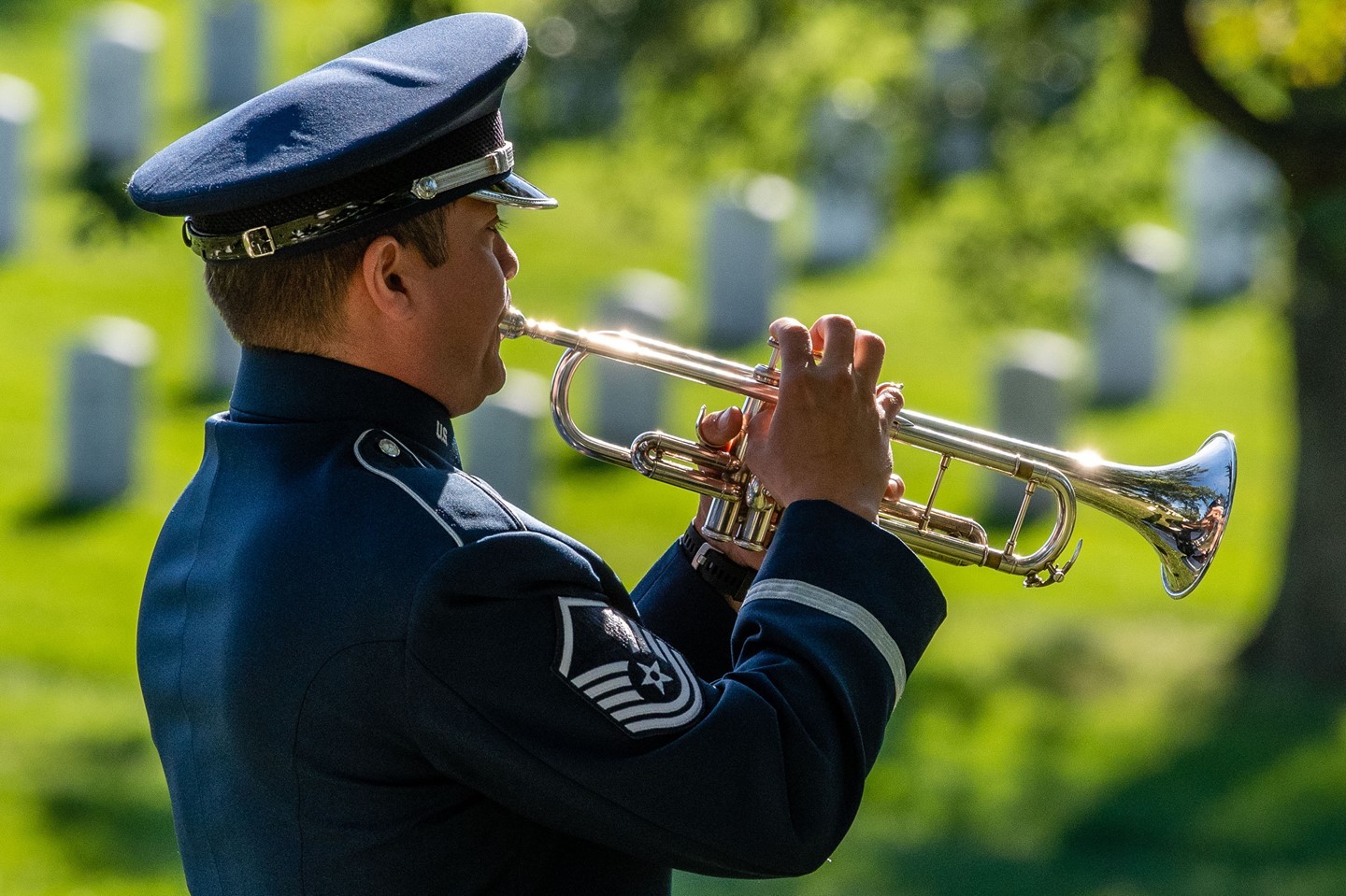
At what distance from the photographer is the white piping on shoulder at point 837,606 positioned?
1.95 m

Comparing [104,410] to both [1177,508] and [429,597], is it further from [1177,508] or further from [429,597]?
[429,597]

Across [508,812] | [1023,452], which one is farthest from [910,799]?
[508,812]

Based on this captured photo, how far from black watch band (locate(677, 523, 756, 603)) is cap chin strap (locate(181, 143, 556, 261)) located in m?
0.62

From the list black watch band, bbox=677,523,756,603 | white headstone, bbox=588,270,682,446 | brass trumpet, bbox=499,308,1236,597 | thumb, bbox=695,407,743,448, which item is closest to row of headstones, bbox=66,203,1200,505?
white headstone, bbox=588,270,682,446

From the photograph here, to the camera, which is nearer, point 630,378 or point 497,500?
point 497,500

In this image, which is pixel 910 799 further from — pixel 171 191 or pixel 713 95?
pixel 171 191

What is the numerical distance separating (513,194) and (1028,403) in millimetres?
7096

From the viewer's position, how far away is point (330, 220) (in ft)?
6.39

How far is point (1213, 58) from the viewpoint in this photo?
24.9 ft

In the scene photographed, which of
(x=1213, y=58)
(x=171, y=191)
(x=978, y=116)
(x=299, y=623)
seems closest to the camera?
(x=299, y=623)

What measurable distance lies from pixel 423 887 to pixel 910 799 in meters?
4.93

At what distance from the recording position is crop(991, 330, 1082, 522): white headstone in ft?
29.1

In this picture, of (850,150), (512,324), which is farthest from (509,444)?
(512,324)

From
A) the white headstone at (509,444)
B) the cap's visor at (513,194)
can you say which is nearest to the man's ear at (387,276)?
the cap's visor at (513,194)
